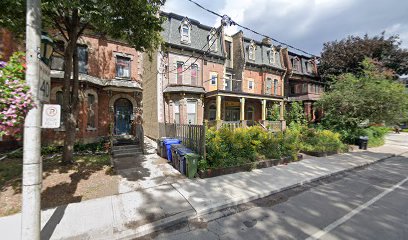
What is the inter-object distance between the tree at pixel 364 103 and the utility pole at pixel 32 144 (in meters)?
18.8

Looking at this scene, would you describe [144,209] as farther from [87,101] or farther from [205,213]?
[87,101]

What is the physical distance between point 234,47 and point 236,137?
50.6ft

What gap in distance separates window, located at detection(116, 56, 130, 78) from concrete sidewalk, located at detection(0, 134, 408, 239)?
10163mm

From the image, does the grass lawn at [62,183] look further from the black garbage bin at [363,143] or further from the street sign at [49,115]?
the black garbage bin at [363,143]

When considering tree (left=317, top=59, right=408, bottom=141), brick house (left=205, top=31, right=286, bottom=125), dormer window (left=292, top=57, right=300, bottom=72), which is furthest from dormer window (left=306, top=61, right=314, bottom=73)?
tree (left=317, top=59, right=408, bottom=141)

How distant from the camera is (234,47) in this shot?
2108 centimetres

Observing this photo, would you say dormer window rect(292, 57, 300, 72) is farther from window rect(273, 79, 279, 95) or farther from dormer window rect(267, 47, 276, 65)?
window rect(273, 79, 279, 95)

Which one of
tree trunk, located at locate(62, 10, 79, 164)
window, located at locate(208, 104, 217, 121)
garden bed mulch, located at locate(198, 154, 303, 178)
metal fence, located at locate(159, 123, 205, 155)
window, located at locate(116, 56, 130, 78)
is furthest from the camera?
window, located at locate(208, 104, 217, 121)

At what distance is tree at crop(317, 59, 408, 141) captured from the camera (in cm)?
1422

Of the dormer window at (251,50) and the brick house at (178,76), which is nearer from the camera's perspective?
the brick house at (178,76)

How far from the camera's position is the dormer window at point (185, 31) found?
1602 centimetres

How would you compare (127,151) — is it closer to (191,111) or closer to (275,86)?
(191,111)

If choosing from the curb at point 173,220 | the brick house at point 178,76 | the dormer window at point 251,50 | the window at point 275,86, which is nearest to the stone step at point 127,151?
the brick house at point 178,76

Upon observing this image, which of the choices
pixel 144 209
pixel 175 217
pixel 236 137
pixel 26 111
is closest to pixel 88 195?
pixel 144 209
